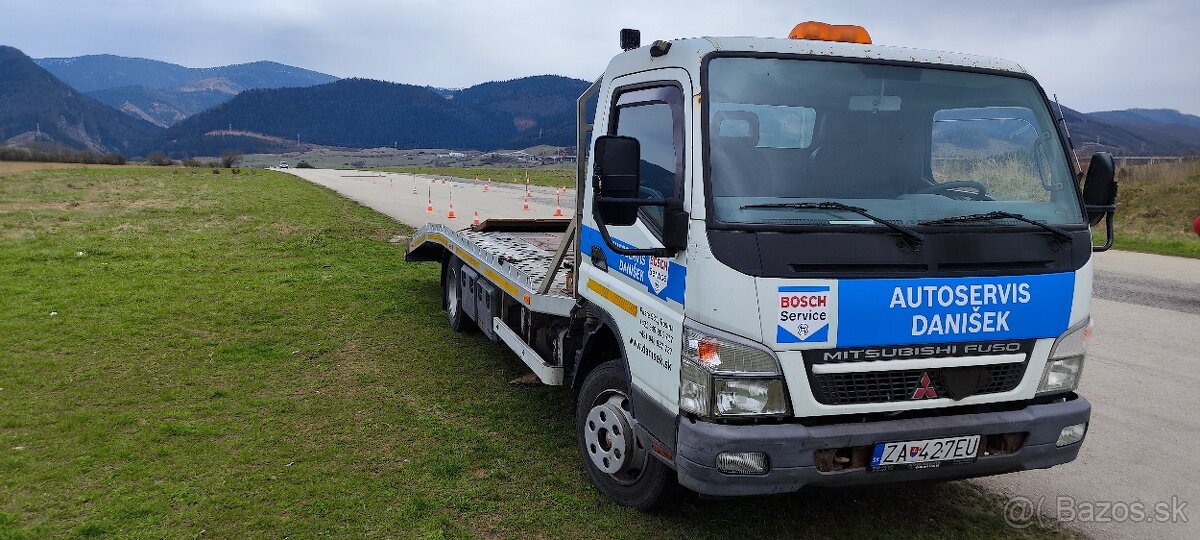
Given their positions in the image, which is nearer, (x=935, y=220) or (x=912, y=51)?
(x=935, y=220)

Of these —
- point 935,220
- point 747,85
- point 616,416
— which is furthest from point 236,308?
point 935,220

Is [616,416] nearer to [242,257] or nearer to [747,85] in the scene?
[747,85]

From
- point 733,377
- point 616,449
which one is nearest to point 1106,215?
point 733,377

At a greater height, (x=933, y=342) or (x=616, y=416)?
(x=933, y=342)

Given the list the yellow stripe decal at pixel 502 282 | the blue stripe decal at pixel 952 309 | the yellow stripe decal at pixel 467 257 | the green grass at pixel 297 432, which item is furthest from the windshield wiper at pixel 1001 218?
the yellow stripe decal at pixel 467 257

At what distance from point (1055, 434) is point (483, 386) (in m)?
4.13

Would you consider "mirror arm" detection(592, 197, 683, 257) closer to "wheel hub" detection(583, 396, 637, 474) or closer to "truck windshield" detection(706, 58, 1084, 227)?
"truck windshield" detection(706, 58, 1084, 227)

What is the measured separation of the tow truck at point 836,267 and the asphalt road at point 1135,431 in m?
0.86

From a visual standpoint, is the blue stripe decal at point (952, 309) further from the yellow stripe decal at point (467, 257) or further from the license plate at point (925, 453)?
the yellow stripe decal at point (467, 257)

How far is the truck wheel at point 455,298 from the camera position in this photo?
7910mm

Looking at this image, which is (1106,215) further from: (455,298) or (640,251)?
(455,298)

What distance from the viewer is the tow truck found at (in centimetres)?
319

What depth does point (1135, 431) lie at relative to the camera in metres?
5.27

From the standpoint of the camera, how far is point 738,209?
10.8 feet
